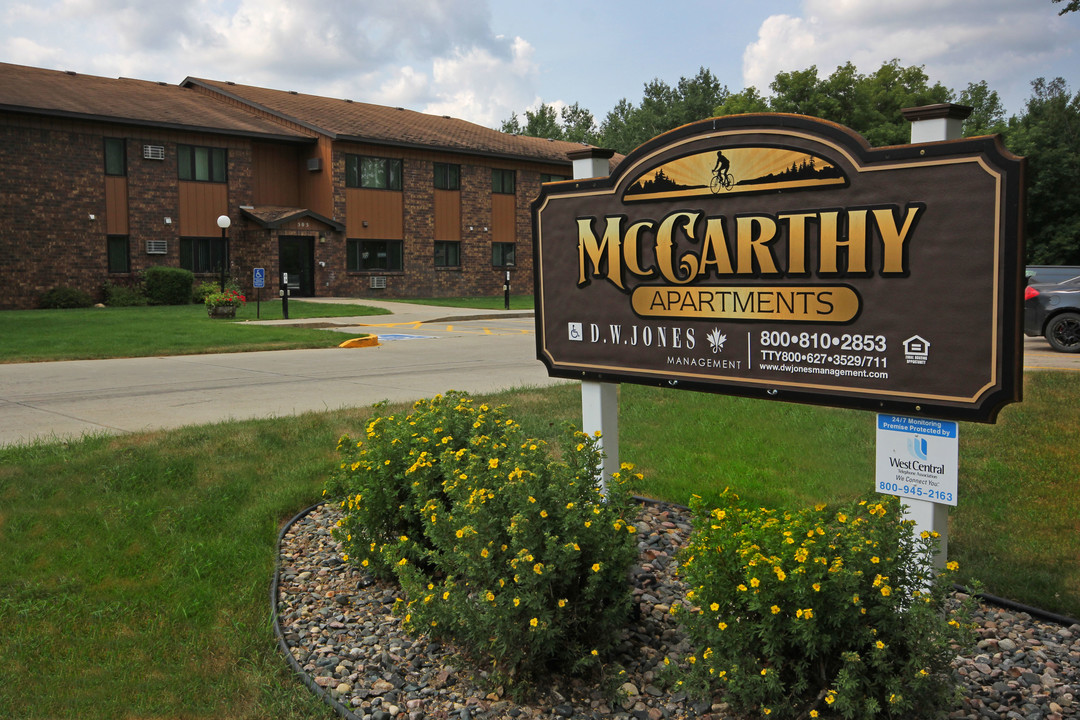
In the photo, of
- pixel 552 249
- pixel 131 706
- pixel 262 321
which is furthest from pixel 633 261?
pixel 262 321

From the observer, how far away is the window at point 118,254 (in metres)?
30.8

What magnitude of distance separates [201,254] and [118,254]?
2.87 metres

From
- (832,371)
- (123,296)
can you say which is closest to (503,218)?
(123,296)

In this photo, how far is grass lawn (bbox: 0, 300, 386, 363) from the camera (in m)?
15.8

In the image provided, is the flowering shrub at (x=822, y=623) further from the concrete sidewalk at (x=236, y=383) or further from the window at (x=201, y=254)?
the window at (x=201, y=254)

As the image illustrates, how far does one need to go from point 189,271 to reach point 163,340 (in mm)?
15076

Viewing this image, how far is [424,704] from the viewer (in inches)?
142

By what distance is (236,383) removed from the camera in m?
12.2

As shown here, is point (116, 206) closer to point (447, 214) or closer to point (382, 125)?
point (382, 125)

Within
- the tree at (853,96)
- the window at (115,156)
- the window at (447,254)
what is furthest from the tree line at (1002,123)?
the window at (115,156)

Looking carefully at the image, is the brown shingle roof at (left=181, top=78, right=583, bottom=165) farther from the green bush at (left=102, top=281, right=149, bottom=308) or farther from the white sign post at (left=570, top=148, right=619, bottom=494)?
the white sign post at (left=570, top=148, right=619, bottom=494)

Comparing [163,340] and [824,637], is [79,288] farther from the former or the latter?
[824,637]

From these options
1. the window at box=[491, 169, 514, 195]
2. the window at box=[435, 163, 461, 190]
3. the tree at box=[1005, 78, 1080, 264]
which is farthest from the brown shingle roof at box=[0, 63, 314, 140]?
the tree at box=[1005, 78, 1080, 264]

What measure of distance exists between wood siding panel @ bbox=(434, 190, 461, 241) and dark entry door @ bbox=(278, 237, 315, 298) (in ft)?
20.8
